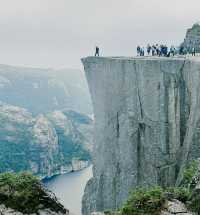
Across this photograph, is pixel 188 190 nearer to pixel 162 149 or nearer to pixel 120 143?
pixel 162 149

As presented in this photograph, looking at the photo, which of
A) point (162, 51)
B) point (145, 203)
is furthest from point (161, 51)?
point (145, 203)

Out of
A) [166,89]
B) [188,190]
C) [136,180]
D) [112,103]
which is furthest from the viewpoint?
[112,103]

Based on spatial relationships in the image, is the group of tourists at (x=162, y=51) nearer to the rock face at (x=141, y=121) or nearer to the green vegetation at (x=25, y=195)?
the rock face at (x=141, y=121)

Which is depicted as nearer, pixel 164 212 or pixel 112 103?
pixel 164 212

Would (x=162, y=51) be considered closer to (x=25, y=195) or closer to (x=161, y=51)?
(x=161, y=51)

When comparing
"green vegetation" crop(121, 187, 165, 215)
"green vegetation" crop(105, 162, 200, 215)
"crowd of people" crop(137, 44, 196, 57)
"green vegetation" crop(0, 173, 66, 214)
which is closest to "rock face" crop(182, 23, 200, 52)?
"crowd of people" crop(137, 44, 196, 57)

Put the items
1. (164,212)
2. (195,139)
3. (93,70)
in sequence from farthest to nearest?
(93,70)
(195,139)
(164,212)

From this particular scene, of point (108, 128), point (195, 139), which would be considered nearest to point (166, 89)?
point (195, 139)
